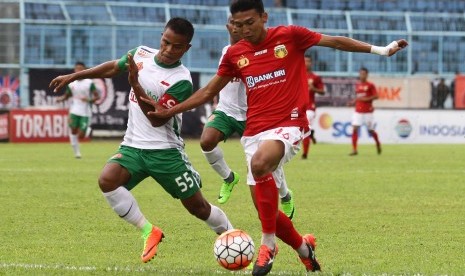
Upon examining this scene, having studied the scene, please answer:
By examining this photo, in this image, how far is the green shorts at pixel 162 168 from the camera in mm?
9016

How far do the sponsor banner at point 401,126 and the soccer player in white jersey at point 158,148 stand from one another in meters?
26.4

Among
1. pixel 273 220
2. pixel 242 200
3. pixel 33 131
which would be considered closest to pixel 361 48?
pixel 273 220

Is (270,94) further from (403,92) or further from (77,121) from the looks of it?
(403,92)

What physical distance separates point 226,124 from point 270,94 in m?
5.13

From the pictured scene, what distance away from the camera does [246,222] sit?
12359 mm

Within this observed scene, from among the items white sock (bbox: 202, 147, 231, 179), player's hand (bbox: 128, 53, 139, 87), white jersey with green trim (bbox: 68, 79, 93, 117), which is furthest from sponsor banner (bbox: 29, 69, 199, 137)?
player's hand (bbox: 128, 53, 139, 87)

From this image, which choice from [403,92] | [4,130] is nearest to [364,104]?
[403,92]

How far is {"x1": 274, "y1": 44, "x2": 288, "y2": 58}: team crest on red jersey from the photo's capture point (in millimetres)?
8438

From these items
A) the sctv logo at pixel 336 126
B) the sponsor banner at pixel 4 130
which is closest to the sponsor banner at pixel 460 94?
the sctv logo at pixel 336 126

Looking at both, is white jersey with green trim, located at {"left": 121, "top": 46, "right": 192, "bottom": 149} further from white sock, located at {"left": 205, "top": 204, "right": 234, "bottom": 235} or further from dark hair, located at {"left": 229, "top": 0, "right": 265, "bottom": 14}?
dark hair, located at {"left": 229, "top": 0, "right": 265, "bottom": 14}

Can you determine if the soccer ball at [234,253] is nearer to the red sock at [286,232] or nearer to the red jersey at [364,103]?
the red sock at [286,232]

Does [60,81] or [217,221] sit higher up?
[60,81]

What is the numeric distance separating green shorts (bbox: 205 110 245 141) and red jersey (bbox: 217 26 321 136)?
4879mm

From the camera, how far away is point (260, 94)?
8398 mm
